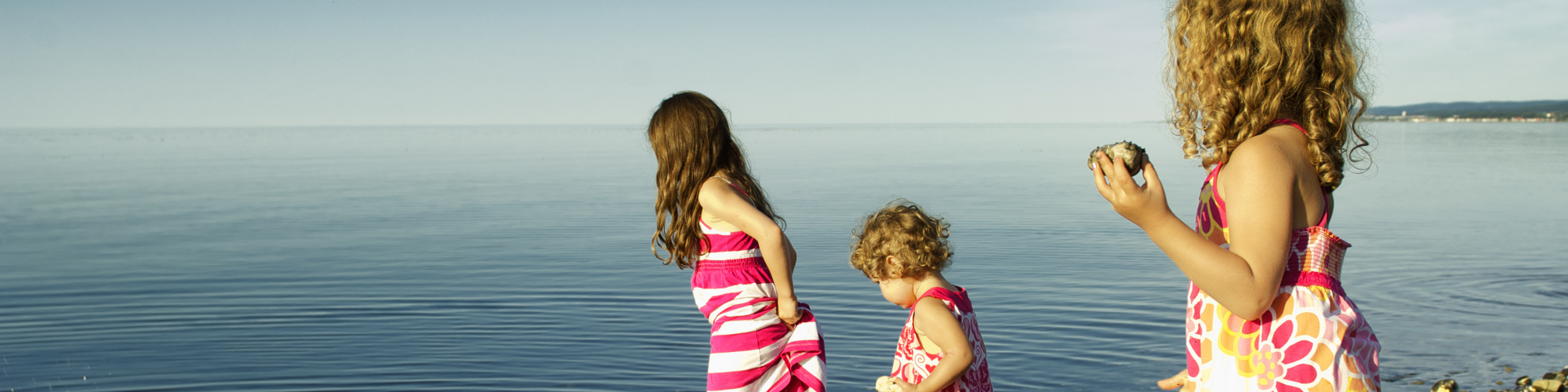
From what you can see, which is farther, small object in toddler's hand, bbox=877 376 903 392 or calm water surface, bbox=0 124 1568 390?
calm water surface, bbox=0 124 1568 390

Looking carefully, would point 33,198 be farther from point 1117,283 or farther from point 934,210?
point 1117,283

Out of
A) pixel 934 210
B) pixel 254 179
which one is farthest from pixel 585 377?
pixel 254 179

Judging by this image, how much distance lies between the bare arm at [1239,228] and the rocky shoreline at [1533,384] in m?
4.62

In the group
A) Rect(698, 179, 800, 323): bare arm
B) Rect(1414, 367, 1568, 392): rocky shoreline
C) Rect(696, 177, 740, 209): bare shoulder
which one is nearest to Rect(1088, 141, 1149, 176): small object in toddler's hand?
Rect(698, 179, 800, 323): bare arm

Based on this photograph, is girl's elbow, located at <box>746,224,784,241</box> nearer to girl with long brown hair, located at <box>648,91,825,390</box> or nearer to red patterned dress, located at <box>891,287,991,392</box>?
girl with long brown hair, located at <box>648,91,825,390</box>

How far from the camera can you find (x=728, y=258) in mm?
3514

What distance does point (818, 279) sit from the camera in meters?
8.95

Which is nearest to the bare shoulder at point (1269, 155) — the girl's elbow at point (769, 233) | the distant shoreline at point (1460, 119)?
the girl's elbow at point (769, 233)

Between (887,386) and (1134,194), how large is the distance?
148cm

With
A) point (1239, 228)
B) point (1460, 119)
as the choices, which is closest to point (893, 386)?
point (1239, 228)

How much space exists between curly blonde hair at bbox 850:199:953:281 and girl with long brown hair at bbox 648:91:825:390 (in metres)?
0.32

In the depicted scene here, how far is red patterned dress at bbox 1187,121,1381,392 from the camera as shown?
179 cm

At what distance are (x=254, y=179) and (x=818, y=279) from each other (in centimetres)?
1787

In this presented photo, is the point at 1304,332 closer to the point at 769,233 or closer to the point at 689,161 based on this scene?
the point at 769,233
